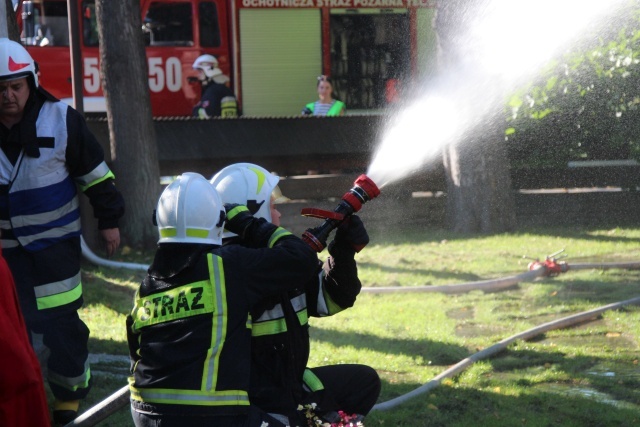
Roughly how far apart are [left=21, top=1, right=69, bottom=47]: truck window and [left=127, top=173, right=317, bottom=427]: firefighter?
487 inches

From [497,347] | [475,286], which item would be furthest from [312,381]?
[475,286]

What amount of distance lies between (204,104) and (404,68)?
387 centimetres

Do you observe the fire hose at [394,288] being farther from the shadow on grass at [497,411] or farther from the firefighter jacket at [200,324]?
the firefighter jacket at [200,324]

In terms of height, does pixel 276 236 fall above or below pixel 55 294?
above

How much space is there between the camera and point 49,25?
15070mm

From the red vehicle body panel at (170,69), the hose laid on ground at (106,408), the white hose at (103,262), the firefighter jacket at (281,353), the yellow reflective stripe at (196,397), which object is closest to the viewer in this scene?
the yellow reflective stripe at (196,397)

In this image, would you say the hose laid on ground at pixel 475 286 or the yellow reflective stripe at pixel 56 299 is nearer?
the yellow reflective stripe at pixel 56 299

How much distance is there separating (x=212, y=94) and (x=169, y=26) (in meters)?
2.71

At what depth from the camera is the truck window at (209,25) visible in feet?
51.2

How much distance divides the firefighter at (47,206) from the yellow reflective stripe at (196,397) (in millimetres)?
1749

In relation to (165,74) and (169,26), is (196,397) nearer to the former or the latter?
(165,74)

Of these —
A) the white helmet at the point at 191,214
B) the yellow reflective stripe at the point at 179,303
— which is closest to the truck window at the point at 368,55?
the white helmet at the point at 191,214

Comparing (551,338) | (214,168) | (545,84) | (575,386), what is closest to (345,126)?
(214,168)

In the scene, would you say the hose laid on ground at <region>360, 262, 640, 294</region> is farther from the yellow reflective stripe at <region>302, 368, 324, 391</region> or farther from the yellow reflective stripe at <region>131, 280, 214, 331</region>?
the yellow reflective stripe at <region>131, 280, 214, 331</region>
